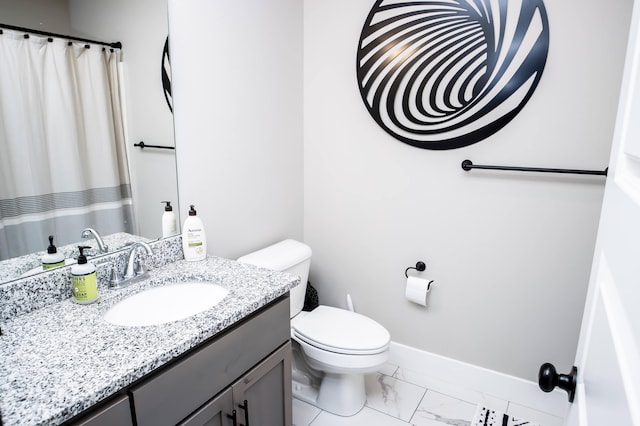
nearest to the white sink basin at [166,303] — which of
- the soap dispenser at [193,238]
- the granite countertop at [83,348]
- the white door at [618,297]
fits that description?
the granite countertop at [83,348]

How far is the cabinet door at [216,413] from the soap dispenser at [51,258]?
0.66m

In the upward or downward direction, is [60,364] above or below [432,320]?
above

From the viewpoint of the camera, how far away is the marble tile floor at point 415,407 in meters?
1.88

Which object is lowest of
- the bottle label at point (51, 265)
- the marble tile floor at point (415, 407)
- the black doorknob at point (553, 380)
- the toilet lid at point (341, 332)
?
the marble tile floor at point (415, 407)

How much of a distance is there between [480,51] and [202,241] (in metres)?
1.52

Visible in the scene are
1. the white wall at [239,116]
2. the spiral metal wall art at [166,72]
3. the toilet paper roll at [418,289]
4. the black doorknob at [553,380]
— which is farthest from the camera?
the toilet paper roll at [418,289]

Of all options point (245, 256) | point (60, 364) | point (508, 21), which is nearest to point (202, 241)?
point (245, 256)

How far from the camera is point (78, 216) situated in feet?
4.23

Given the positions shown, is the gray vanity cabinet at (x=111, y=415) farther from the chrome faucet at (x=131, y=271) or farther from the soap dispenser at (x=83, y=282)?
the chrome faucet at (x=131, y=271)

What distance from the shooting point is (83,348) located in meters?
0.93

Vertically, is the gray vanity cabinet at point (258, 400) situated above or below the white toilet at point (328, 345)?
above

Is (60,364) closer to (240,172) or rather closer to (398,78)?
(240,172)

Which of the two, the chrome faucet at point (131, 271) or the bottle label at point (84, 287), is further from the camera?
the chrome faucet at point (131, 271)

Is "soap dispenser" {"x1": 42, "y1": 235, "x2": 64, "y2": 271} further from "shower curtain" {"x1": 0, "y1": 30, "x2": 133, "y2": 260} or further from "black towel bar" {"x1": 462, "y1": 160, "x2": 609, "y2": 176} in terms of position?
"black towel bar" {"x1": 462, "y1": 160, "x2": 609, "y2": 176}
